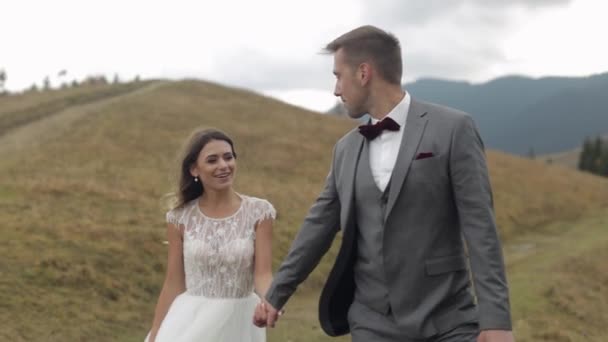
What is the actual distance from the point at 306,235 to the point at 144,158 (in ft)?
102

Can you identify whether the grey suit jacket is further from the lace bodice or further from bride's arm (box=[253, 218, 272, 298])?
the lace bodice

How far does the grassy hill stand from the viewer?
15.1m

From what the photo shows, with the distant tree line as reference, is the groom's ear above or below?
above

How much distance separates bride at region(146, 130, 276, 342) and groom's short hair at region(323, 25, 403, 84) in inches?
86.7

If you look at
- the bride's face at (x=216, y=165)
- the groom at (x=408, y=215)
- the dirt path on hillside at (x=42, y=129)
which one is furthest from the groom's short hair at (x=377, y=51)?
the dirt path on hillside at (x=42, y=129)

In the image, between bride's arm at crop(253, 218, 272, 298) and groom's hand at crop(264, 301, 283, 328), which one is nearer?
groom's hand at crop(264, 301, 283, 328)

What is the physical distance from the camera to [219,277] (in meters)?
6.55

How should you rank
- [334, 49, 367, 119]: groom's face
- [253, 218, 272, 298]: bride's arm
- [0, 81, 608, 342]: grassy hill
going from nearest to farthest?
[334, 49, 367, 119]: groom's face
[253, 218, 272, 298]: bride's arm
[0, 81, 608, 342]: grassy hill

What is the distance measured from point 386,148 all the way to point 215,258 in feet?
7.90

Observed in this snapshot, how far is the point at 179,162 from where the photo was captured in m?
6.75

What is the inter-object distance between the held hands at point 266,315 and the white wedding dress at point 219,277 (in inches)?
51.8

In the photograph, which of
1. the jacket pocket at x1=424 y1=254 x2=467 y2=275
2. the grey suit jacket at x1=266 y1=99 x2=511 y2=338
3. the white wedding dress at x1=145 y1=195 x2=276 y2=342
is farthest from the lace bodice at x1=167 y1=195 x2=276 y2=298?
the jacket pocket at x1=424 y1=254 x2=467 y2=275

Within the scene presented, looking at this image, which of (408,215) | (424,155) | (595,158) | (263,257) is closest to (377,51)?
(424,155)

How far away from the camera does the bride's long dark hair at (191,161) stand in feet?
21.7
